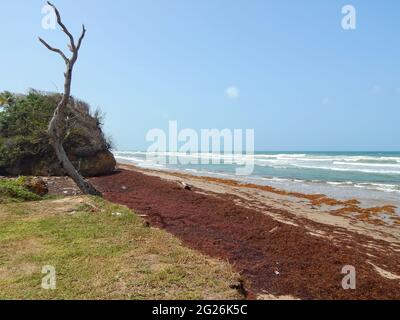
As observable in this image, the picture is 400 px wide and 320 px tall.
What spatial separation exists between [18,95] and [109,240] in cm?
1550

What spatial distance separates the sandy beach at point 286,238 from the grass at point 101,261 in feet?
2.07

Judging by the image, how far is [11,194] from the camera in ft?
33.2

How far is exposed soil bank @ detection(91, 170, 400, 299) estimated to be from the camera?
17.4 ft

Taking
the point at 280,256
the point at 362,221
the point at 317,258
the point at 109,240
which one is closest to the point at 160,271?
the point at 109,240

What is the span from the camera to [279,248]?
6930mm

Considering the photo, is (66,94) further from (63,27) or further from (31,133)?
(31,133)

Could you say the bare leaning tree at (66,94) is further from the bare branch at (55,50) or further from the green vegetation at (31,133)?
the green vegetation at (31,133)

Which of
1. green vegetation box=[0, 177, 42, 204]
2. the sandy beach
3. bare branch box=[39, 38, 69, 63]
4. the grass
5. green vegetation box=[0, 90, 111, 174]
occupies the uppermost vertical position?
bare branch box=[39, 38, 69, 63]

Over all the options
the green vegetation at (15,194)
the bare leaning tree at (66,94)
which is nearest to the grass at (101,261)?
the green vegetation at (15,194)

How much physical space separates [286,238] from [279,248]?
2.49ft

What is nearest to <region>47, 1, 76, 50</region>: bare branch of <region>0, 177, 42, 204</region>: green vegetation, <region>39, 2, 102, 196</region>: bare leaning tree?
<region>39, 2, 102, 196</region>: bare leaning tree

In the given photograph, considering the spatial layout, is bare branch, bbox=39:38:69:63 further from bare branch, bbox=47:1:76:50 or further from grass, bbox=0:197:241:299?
grass, bbox=0:197:241:299

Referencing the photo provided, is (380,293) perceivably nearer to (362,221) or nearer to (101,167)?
(362,221)

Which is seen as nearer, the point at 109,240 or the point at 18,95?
the point at 109,240
